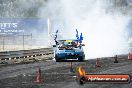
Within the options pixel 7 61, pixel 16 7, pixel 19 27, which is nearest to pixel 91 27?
pixel 19 27

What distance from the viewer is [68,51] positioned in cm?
2639

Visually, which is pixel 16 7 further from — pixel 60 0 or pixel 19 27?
pixel 19 27

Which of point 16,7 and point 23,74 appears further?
point 16,7

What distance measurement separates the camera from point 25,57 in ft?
97.9

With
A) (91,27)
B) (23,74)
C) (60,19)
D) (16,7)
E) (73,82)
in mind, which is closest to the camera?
(73,82)

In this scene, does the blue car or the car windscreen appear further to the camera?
the car windscreen

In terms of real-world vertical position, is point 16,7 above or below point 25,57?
above

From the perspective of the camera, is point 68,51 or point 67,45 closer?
point 68,51

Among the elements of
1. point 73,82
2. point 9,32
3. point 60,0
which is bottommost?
point 73,82

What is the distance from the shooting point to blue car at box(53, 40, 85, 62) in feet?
86.3

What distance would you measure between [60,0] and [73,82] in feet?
130

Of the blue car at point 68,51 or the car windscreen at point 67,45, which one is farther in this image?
the car windscreen at point 67,45

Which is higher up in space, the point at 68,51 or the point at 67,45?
the point at 67,45

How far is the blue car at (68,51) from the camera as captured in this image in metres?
26.3
